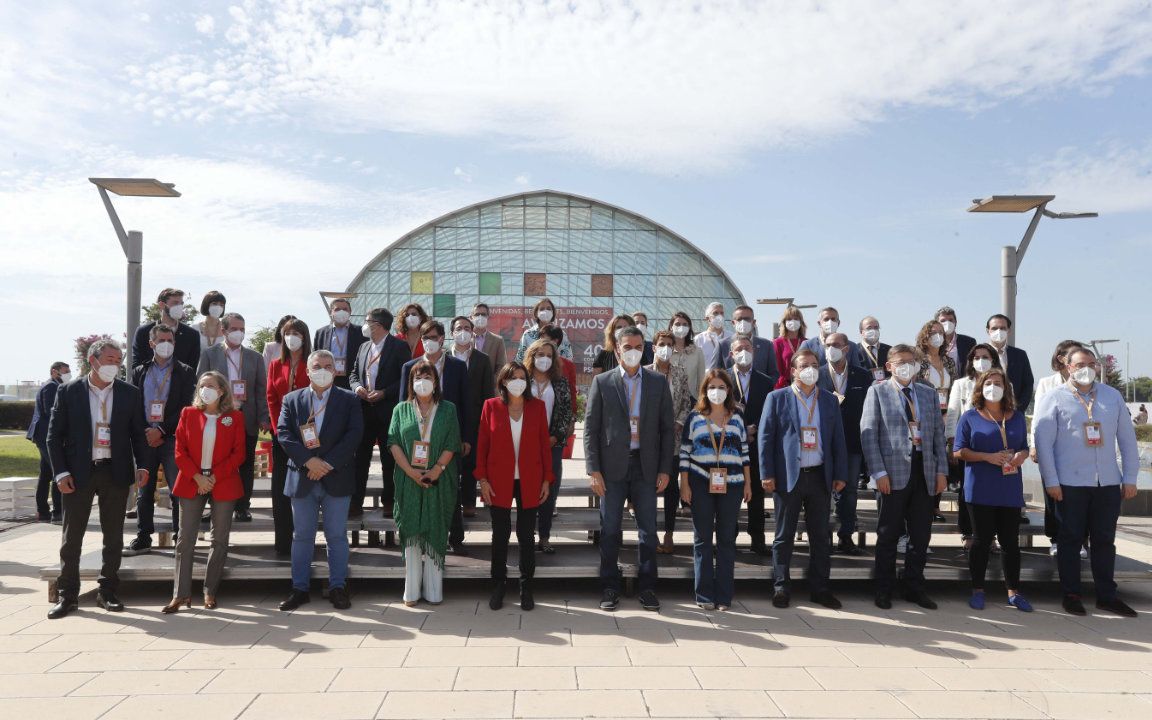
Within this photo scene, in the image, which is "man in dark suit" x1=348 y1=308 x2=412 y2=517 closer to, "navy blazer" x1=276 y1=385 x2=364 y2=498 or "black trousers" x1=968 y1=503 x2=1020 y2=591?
"navy blazer" x1=276 y1=385 x2=364 y2=498

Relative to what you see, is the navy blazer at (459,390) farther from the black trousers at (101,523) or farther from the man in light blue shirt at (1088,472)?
the man in light blue shirt at (1088,472)

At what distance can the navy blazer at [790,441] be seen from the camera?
19.9 feet

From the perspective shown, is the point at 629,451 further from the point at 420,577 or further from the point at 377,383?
the point at 377,383

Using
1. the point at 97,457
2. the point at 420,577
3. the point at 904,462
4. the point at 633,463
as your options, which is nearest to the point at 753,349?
the point at 904,462

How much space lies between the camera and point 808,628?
559 cm

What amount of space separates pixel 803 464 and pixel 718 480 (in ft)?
2.24

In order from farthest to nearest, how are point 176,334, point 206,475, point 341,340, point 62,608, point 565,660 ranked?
point 341,340 → point 176,334 → point 206,475 → point 62,608 → point 565,660

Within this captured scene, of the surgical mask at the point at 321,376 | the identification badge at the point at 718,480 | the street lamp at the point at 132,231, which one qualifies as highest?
the street lamp at the point at 132,231

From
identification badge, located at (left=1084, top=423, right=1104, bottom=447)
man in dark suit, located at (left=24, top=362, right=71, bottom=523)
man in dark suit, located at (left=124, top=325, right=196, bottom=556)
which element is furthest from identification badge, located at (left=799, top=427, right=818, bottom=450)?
man in dark suit, located at (left=24, top=362, right=71, bottom=523)

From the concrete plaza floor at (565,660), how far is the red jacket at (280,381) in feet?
5.17

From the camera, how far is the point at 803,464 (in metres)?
6.03

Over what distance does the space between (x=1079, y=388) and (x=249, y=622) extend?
6.46m

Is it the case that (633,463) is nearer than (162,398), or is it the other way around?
(633,463)

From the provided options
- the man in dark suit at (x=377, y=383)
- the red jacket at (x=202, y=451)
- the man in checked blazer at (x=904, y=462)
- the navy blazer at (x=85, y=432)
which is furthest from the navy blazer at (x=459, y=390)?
the man in checked blazer at (x=904, y=462)
